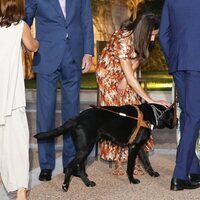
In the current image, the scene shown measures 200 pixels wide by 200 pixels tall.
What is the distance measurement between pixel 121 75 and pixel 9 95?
1.77m

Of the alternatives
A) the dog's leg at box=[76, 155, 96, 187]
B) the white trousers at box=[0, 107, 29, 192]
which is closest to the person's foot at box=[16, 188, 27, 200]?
the white trousers at box=[0, 107, 29, 192]

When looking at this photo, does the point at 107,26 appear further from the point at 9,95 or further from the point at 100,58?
the point at 9,95

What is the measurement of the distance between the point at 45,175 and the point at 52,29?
138 cm

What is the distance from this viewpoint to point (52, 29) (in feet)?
18.3

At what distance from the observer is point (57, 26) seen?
557 centimetres

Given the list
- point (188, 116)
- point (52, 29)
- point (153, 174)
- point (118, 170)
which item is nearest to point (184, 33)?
point (188, 116)

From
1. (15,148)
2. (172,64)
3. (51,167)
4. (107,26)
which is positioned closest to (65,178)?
(51,167)

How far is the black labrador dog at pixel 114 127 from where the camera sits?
17.3 ft

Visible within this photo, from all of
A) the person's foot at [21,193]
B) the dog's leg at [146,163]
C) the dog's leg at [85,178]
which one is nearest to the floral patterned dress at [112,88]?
the dog's leg at [146,163]

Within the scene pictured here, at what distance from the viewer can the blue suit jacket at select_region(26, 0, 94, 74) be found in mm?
5527

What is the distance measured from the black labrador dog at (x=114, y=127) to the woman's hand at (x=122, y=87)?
444mm

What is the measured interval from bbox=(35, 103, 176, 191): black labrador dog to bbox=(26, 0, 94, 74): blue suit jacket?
62cm

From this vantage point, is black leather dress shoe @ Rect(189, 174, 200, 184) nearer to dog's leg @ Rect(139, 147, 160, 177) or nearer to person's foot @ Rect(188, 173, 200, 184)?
person's foot @ Rect(188, 173, 200, 184)

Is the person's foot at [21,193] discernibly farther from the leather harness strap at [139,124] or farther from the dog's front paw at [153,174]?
the dog's front paw at [153,174]
